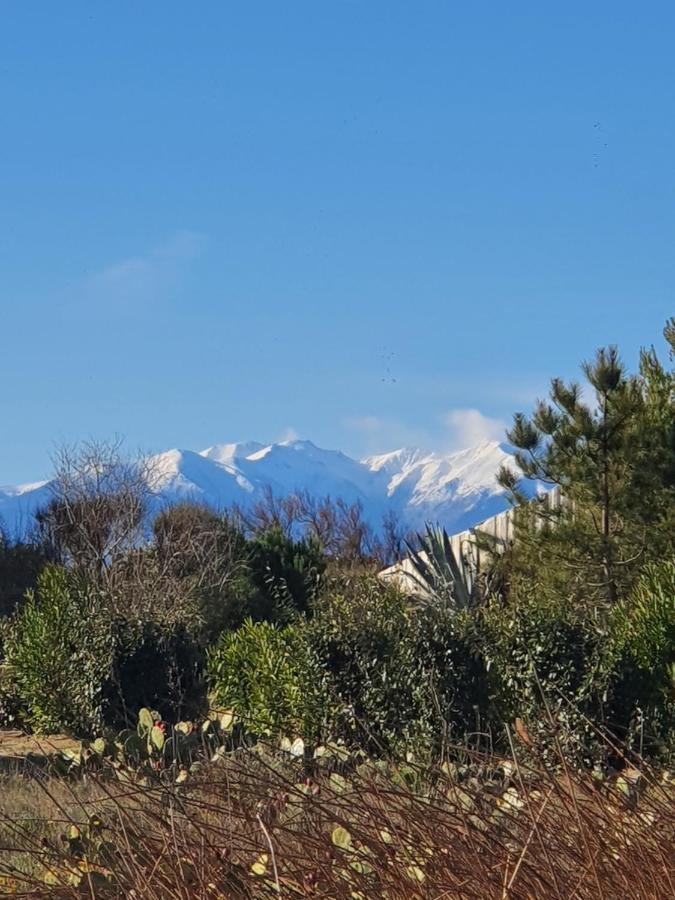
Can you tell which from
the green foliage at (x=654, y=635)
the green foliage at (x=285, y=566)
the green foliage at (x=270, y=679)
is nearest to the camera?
the green foliage at (x=654, y=635)

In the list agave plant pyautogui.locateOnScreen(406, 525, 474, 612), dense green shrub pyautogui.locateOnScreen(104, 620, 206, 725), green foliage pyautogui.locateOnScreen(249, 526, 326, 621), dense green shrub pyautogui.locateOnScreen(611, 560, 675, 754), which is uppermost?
green foliage pyautogui.locateOnScreen(249, 526, 326, 621)

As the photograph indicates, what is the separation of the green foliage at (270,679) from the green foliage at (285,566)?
7.57 metres

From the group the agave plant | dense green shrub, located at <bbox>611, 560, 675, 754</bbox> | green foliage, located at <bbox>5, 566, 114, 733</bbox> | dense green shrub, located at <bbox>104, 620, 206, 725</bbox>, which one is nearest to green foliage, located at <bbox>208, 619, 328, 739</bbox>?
dense green shrub, located at <bbox>104, 620, 206, 725</bbox>

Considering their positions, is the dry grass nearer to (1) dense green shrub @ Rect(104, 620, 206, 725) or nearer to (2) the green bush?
(2) the green bush

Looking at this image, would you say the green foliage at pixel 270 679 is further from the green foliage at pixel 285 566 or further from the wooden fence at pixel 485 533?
the green foliage at pixel 285 566

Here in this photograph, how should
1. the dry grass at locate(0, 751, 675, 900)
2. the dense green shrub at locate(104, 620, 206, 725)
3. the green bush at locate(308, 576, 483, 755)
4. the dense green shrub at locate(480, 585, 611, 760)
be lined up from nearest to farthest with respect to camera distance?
1. the dry grass at locate(0, 751, 675, 900)
2. the dense green shrub at locate(480, 585, 611, 760)
3. the green bush at locate(308, 576, 483, 755)
4. the dense green shrub at locate(104, 620, 206, 725)

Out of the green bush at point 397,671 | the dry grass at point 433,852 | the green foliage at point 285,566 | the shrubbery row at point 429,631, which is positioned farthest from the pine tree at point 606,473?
the dry grass at point 433,852

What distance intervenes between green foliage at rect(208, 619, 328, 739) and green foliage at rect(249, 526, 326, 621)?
7.57m

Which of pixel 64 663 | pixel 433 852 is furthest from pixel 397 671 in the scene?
pixel 433 852

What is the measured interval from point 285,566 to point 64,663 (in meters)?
9.39

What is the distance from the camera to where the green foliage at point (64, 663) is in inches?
500

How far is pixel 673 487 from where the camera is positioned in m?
16.7

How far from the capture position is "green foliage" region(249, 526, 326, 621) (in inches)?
816

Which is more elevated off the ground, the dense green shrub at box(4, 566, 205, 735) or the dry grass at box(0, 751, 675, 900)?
the dense green shrub at box(4, 566, 205, 735)
